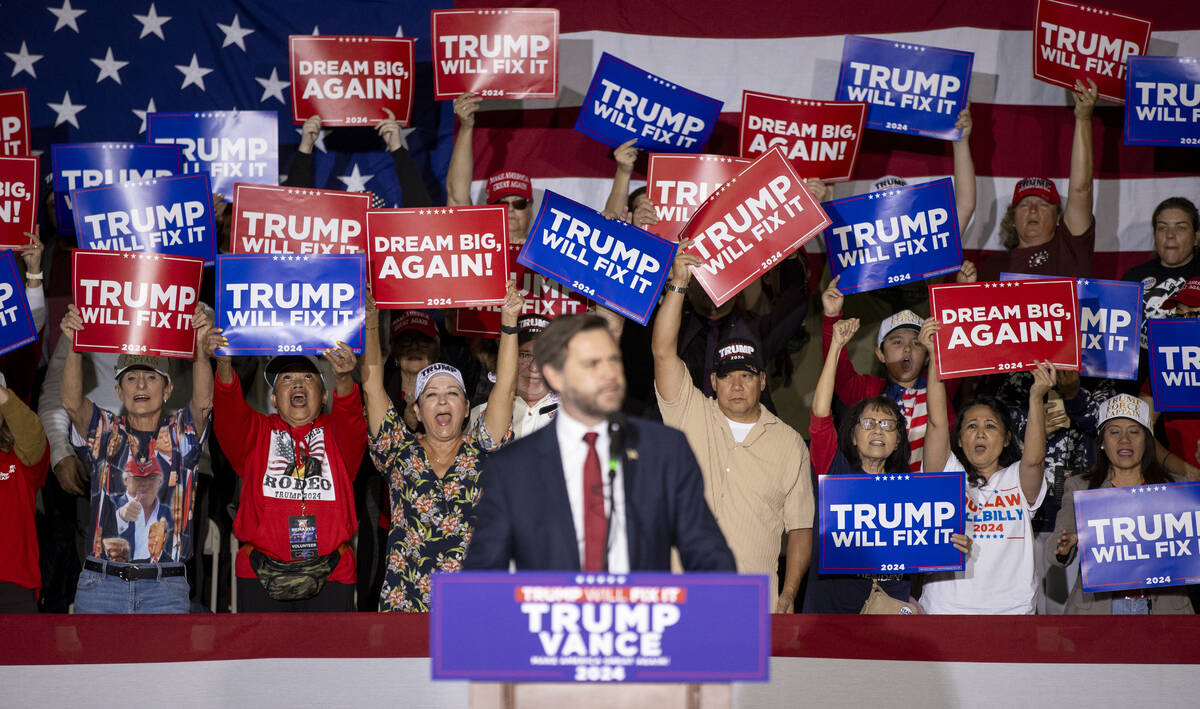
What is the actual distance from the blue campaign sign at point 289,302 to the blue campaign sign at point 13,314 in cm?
83

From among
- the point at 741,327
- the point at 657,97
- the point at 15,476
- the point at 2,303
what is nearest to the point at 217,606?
the point at 15,476

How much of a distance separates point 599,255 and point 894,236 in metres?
1.33

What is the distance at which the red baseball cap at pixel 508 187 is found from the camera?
227 inches

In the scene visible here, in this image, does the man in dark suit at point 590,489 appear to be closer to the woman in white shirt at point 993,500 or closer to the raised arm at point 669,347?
the raised arm at point 669,347

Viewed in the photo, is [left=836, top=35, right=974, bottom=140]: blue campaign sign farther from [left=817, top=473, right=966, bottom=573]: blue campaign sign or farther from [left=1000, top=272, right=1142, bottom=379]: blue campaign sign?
[left=817, top=473, right=966, bottom=573]: blue campaign sign

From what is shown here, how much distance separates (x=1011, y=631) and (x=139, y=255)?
3419 mm

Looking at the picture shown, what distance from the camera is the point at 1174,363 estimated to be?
200 inches

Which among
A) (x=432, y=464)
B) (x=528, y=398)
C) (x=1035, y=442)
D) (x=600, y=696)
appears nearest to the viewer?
(x=600, y=696)

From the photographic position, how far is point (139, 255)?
4727 millimetres

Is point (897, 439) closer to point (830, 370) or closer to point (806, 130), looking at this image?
point (830, 370)

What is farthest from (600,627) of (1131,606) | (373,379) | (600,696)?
(1131,606)

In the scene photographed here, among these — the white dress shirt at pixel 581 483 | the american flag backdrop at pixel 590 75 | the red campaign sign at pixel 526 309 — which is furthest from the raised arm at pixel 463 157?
the white dress shirt at pixel 581 483

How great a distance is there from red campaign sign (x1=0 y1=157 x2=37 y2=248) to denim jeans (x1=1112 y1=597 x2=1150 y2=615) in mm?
4683

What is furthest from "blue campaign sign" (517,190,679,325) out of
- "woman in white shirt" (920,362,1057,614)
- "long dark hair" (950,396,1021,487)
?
"long dark hair" (950,396,1021,487)
